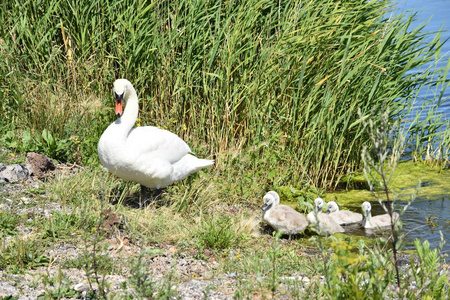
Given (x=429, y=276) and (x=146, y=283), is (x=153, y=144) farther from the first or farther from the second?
(x=429, y=276)

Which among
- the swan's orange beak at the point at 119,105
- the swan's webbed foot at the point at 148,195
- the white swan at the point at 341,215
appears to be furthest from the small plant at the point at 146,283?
the white swan at the point at 341,215

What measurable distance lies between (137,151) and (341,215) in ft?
8.98

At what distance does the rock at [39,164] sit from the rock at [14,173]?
0.25 feet

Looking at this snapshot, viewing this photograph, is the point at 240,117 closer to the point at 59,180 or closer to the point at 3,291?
the point at 59,180

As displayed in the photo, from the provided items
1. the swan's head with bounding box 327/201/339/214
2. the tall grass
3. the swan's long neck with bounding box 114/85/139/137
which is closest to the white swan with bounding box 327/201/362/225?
the swan's head with bounding box 327/201/339/214

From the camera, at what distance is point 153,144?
20.1ft

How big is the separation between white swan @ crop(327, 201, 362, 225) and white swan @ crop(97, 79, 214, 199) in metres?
1.87

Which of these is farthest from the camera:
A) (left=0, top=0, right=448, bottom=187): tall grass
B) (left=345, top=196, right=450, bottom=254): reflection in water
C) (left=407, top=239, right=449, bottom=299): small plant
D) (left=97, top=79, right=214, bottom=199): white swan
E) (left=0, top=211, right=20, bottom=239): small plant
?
(left=0, top=0, right=448, bottom=187): tall grass

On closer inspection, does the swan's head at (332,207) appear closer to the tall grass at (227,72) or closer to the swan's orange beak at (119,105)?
the tall grass at (227,72)

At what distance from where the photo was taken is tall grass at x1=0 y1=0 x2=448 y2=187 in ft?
24.9

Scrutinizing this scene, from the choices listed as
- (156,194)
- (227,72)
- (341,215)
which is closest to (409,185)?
(341,215)

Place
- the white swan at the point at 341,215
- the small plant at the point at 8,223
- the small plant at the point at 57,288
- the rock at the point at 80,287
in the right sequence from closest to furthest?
the small plant at the point at 57,288, the rock at the point at 80,287, the small plant at the point at 8,223, the white swan at the point at 341,215

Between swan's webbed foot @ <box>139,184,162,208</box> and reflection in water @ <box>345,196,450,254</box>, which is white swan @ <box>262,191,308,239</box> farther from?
swan's webbed foot @ <box>139,184,162,208</box>

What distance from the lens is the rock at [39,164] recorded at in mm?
6656
